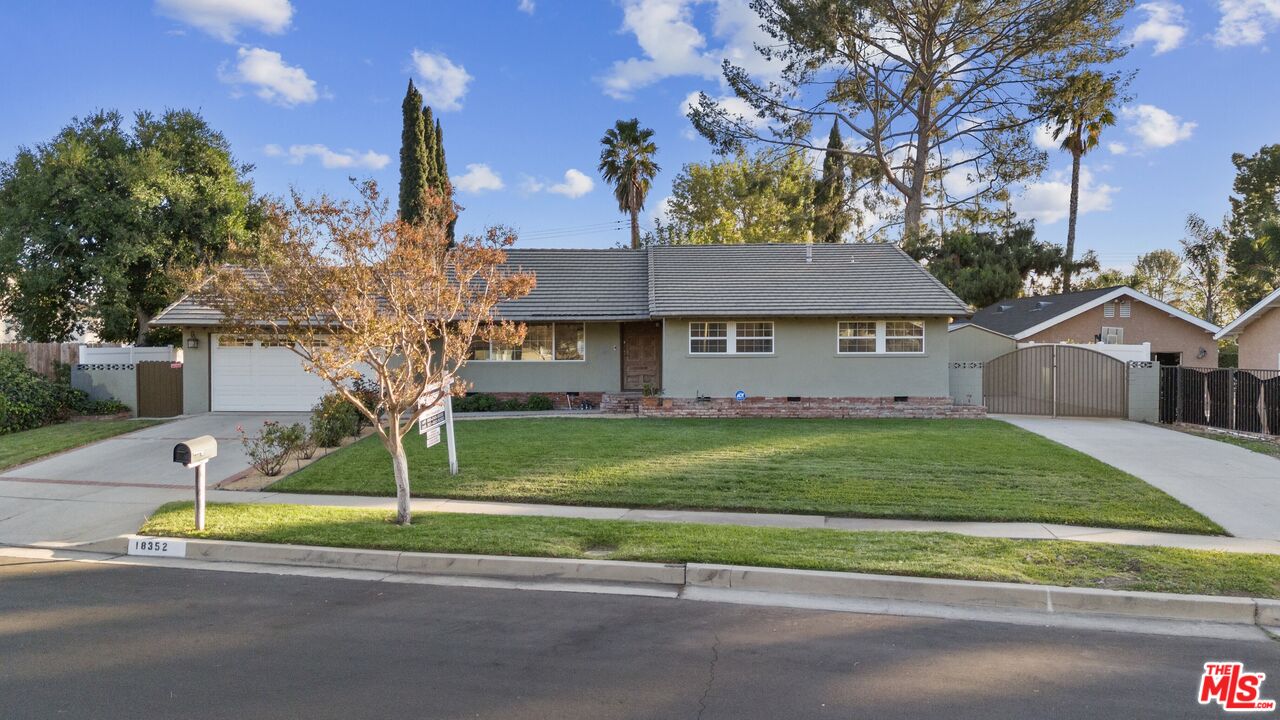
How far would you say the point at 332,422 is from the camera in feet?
46.7

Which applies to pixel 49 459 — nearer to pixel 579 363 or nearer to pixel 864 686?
pixel 579 363

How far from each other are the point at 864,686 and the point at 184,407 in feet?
67.2

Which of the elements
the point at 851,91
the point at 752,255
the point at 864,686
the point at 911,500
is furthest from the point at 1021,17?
the point at 864,686

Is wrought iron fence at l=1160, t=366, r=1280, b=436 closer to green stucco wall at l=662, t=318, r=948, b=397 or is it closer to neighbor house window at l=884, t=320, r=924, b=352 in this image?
green stucco wall at l=662, t=318, r=948, b=397

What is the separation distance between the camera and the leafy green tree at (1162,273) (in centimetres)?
5941

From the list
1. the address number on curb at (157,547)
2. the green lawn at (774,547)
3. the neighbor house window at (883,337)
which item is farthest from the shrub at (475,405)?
the address number on curb at (157,547)

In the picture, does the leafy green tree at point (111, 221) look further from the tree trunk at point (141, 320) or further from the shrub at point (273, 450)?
the shrub at point (273, 450)

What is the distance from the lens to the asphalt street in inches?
174

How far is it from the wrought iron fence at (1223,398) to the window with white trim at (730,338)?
931 centimetres

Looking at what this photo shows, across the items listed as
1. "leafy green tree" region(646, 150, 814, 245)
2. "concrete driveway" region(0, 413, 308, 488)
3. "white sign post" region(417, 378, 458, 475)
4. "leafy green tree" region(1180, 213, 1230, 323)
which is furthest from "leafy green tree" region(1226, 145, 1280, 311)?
"concrete driveway" region(0, 413, 308, 488)

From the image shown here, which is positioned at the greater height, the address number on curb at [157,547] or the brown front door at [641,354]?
the brown front door at [641,354]

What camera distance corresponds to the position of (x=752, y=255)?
2327cm

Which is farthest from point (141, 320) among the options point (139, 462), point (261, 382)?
point (139, 462)

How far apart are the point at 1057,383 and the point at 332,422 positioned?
17.7 meters
